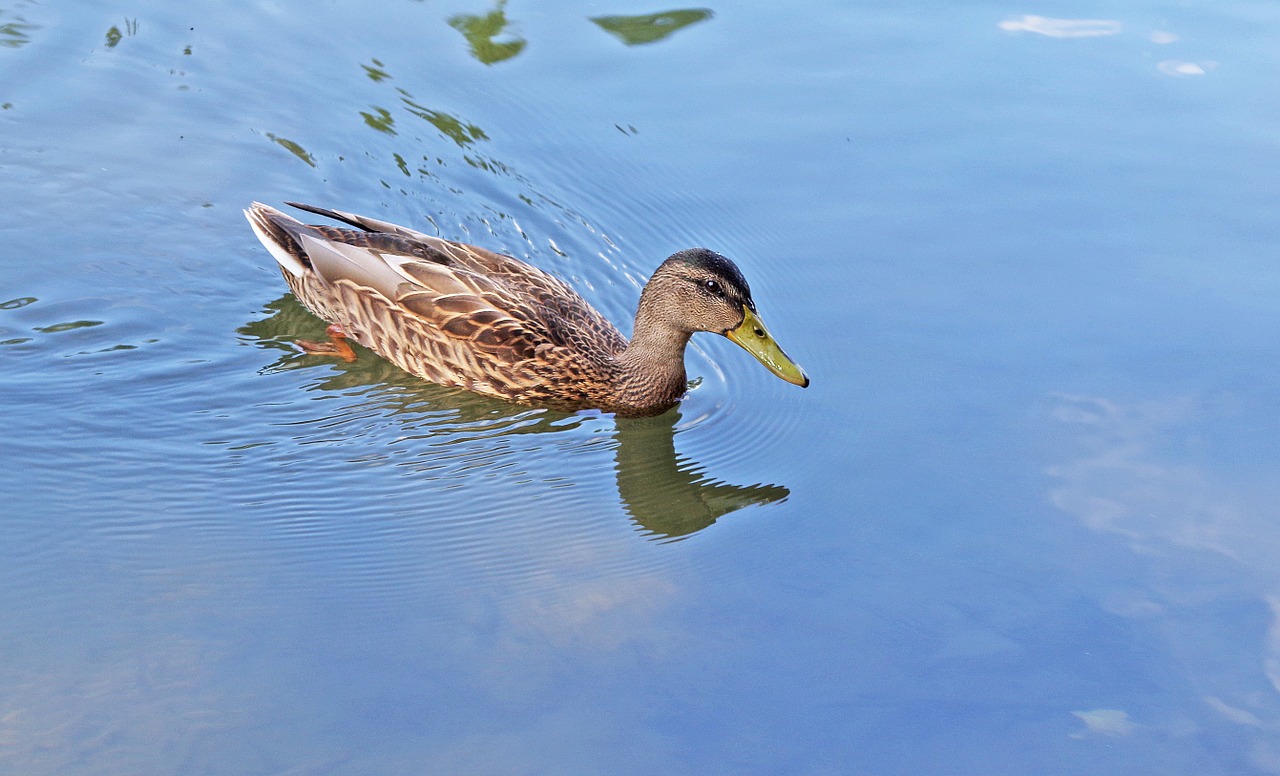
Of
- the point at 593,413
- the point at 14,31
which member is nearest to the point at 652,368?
the point at 593,413

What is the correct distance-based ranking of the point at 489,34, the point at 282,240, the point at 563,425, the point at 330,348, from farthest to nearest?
the point at 489,34 < the point at 282,240 < the point at 330,348 < the point at 563,425

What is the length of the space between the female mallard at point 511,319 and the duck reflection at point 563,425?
92mm

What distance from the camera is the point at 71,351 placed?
754 cm

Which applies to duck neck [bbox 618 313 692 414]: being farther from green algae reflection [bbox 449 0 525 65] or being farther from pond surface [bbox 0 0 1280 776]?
green algae reflection [bbox 449 0 525 65]

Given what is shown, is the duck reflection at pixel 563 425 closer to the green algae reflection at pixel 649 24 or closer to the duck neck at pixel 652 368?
the duck neck at pixel 652 368

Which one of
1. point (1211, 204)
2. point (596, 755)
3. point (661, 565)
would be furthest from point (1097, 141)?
point (596, 755)

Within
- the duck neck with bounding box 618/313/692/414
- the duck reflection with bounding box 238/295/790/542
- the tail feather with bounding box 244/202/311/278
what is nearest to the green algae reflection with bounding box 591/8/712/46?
the tail feather with bounding box 244/202/311/278

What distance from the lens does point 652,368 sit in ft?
24.8

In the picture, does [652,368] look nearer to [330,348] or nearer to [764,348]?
[764,348]

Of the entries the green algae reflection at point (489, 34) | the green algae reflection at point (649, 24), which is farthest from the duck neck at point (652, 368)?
the green algae reflection at point (649, 24)

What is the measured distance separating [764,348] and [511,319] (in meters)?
1.41

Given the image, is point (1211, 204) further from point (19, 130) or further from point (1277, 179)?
point (19, 130)

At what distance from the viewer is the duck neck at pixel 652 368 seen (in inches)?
297

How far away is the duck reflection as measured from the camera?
6.69 m
